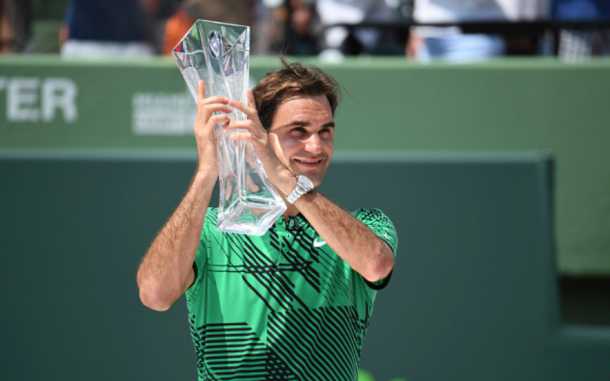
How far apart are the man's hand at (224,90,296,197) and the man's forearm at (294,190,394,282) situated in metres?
0.06

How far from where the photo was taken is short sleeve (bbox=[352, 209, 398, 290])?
2.02 m

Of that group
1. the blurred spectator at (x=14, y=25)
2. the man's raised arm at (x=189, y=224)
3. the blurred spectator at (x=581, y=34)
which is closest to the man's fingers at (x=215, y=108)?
the man's raised arm at (x=189, y=224)

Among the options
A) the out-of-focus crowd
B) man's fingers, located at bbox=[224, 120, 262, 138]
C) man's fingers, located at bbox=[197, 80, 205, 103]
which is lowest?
man's fingers, located at bbox=[224, 120, 262, 138]

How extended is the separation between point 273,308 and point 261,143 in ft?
1.68

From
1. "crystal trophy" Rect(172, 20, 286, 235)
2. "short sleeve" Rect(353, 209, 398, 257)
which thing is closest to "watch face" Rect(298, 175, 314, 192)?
"crystal trophy" Rect(172, 20, 286, 235)

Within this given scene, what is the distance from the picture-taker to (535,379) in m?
3.59

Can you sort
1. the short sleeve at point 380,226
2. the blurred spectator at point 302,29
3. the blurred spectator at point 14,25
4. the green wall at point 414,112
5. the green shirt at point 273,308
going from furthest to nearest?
the blurred spectator at point 14,25
the blurred spectator at point 302,29
the green wall at point 414,112
the short sleeve at point 380,226
the green shirt at point 273,308

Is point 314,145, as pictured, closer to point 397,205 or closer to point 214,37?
point 214,37

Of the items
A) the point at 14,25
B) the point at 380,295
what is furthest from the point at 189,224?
the point at 14,25

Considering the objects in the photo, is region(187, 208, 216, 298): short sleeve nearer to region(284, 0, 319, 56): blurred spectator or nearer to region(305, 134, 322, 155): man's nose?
region(305, 134, 322, 155): man's nose

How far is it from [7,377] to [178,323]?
0.96 m

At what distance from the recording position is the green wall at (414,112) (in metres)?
4.03

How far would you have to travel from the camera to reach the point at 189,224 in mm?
1786

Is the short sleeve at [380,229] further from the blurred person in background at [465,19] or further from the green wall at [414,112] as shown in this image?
the blurred person in background at [465,19]
